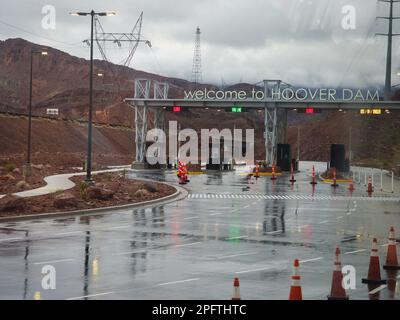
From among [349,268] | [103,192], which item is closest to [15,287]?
[349,268]

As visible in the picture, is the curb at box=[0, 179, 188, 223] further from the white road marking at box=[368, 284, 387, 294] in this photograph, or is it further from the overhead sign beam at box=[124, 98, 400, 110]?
the overhead sign beam at box=[124, 98, 400, 110]

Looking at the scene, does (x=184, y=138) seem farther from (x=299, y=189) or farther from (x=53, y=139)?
(x=299, y=189)

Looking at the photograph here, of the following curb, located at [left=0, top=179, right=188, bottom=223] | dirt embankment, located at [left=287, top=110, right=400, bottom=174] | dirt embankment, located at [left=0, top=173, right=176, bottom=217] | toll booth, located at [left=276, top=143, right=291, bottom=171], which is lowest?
curb, located at [left=0, top=179, right=188, bottom=223]

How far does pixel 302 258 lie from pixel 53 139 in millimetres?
102828

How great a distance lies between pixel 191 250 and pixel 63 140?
103 metres

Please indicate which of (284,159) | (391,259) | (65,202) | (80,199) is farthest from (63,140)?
(391,259)

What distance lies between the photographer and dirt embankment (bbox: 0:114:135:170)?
99438 millimetres

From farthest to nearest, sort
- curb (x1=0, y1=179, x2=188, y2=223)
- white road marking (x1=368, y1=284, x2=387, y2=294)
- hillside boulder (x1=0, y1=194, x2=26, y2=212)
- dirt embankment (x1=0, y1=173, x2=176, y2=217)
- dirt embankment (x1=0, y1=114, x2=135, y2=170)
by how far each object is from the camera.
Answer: dirt embankment (x1=0, y1=114, x2=135, y2=170), dirt embankment (x1=0, y1=173, x2=176, y2=217), hillside boulder (x1=0, y1=194, x2=26, y2=212), curb (x1=0, y1=179, x2=188, y2=223), white road marking (x1=368, y1=284, x2=387, y2=294)

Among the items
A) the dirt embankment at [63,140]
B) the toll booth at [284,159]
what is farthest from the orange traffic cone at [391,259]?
the dirt embankment at [63,140]

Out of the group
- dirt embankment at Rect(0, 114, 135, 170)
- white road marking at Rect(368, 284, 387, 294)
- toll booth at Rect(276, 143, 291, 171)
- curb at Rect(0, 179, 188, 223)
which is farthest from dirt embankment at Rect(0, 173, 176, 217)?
dirt embankment at Rect(0, 114, 135, 170)

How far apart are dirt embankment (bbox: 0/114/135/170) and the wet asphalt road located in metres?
54.1

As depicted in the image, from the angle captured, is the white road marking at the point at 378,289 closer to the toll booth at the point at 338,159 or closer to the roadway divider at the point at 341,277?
the roadway divider at the point at 341,277

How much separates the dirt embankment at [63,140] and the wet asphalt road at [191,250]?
178 ft
